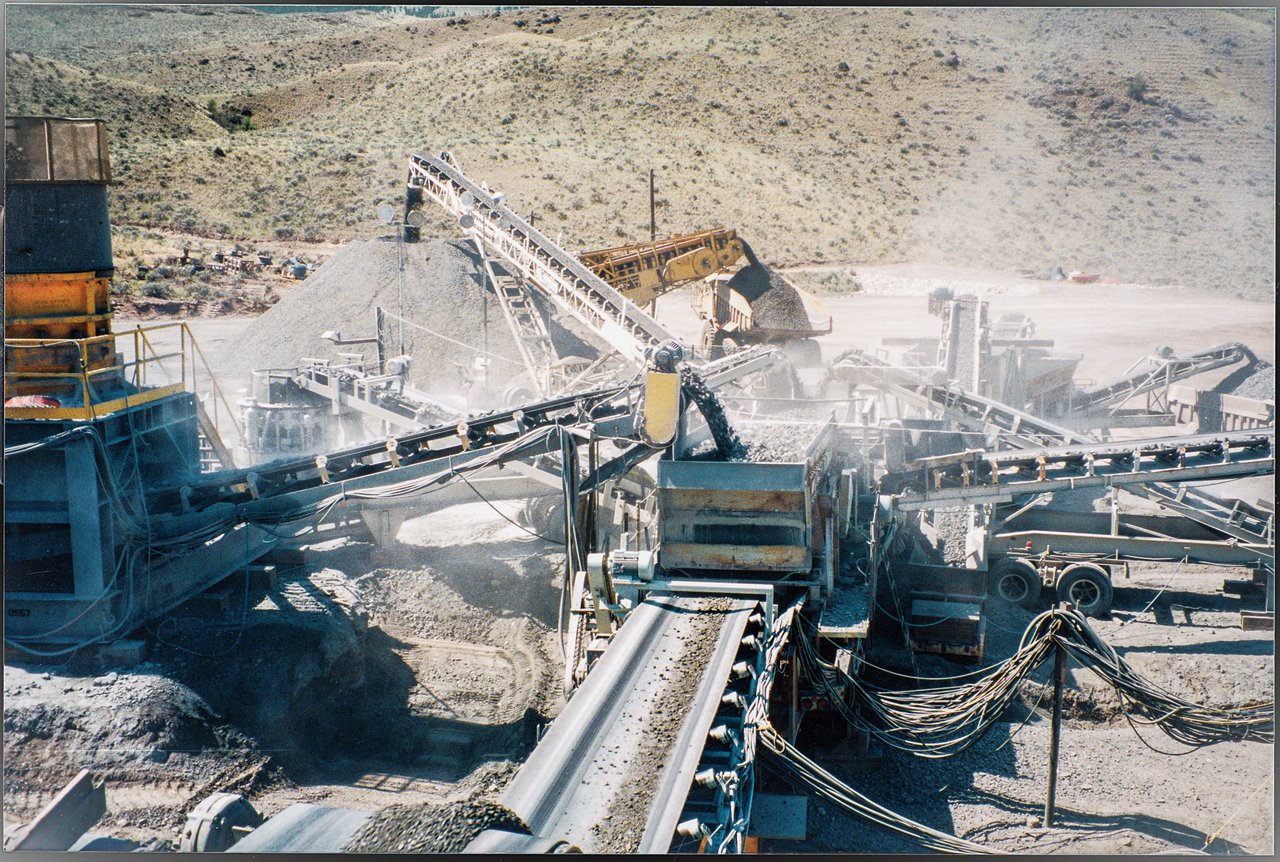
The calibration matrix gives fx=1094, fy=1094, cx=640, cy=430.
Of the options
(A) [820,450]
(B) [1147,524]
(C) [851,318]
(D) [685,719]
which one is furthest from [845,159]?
(D) [685,719]

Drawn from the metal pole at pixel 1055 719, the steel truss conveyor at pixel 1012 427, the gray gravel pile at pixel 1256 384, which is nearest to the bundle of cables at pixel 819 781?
the metal pole at pixel 1055 719

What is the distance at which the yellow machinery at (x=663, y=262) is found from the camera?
2262 cm

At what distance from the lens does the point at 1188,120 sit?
1017 inches

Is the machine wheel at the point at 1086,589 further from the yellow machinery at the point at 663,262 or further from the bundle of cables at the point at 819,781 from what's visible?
the yellow machinery at the point at 663,262

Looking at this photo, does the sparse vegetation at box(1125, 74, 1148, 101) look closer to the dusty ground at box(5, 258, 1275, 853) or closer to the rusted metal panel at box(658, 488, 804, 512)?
the dusty ground at box(5, 258, 1275, 853)

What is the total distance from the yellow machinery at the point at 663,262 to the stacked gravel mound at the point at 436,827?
16.9 meters

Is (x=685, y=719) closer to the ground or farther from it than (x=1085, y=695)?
farther from it

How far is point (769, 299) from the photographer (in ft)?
76.3

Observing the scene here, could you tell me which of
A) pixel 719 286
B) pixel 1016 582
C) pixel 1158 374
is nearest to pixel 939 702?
pixel 1016 582

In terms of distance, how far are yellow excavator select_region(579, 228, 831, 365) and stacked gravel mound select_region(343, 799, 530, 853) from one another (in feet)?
55.4

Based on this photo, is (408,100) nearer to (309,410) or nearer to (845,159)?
(845,159)

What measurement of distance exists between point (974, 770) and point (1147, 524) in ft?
19.7

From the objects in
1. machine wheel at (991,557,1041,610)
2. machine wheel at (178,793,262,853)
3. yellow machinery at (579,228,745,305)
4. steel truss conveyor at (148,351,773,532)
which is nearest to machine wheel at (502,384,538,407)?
yellow machinery at (579,228,745,305)

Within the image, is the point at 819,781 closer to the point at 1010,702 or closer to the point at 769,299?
the point at 1010,702
